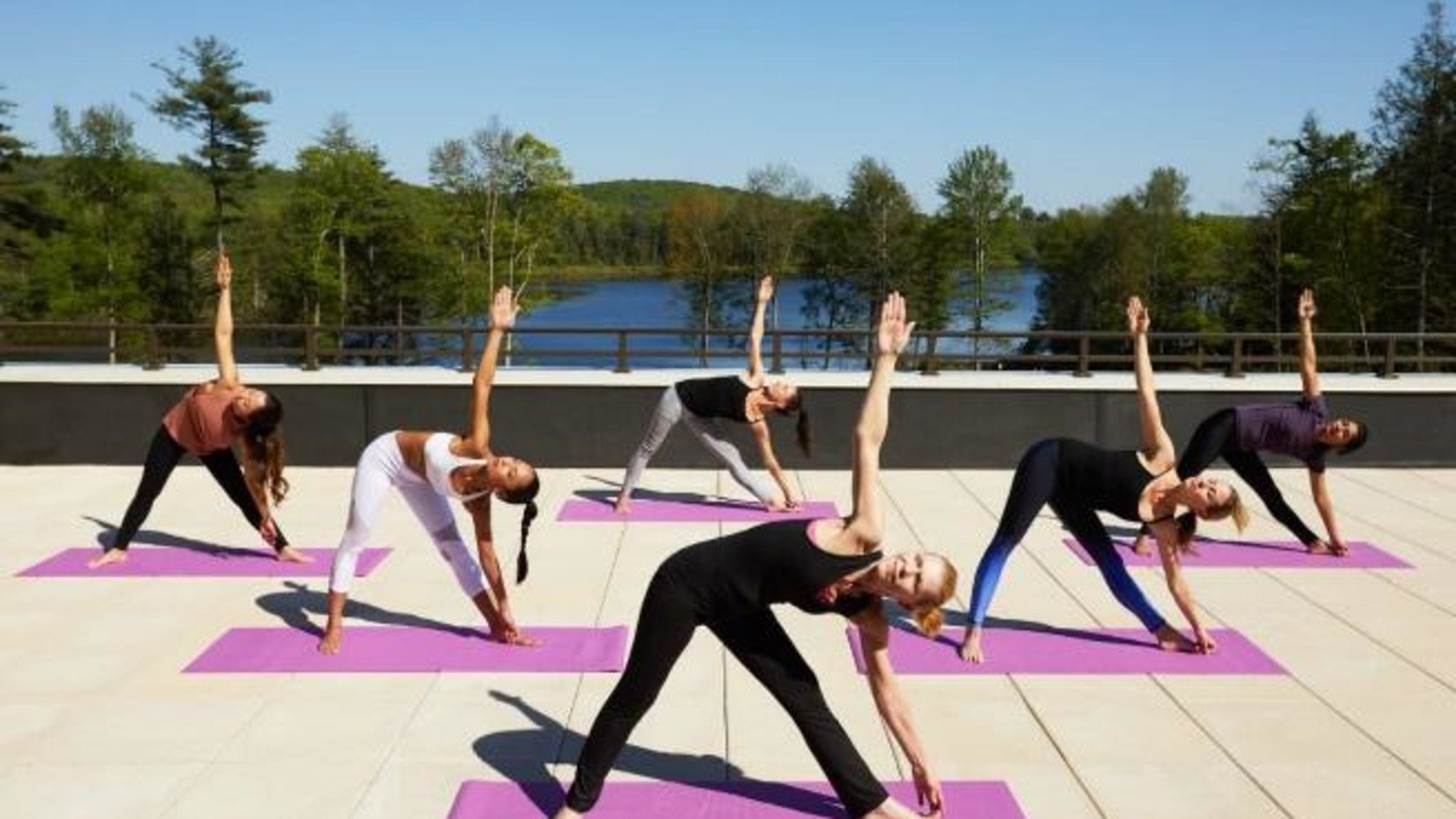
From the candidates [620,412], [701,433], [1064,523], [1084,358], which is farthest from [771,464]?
[1084,358]

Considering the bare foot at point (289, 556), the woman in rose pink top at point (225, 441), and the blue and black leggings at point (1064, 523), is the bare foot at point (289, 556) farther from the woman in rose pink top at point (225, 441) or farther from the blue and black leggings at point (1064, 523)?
the blue and black leggings at point (1064, 523)

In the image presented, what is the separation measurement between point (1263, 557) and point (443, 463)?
6523mm

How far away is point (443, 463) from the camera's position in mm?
5977

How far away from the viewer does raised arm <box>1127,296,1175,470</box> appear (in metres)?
6.18

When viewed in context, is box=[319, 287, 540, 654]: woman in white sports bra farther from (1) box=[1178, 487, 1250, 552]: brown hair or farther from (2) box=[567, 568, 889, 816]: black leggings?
(1) box=[1178, 487, 1250, 552]: brown hair

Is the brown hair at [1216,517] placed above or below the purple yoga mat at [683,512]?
above

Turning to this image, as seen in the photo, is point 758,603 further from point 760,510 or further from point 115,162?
point 115,162

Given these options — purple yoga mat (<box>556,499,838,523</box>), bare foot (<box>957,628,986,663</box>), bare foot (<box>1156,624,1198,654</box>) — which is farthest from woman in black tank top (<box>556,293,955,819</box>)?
purple yoga mat (<box>556,499,838,523</box>)

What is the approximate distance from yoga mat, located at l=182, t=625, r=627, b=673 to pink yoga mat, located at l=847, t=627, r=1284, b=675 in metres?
1.53

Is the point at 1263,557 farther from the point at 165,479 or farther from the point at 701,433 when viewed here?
the point at 165,479

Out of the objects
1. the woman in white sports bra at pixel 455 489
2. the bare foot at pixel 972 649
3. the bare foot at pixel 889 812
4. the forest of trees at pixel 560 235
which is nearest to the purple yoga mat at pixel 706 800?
the bare foot at pixel 889 812

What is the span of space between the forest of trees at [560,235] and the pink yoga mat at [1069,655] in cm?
4158

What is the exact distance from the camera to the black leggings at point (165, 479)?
8.30 metres

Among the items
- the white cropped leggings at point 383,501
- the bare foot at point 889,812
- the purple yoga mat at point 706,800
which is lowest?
the purple yoga mat at point 706,800
